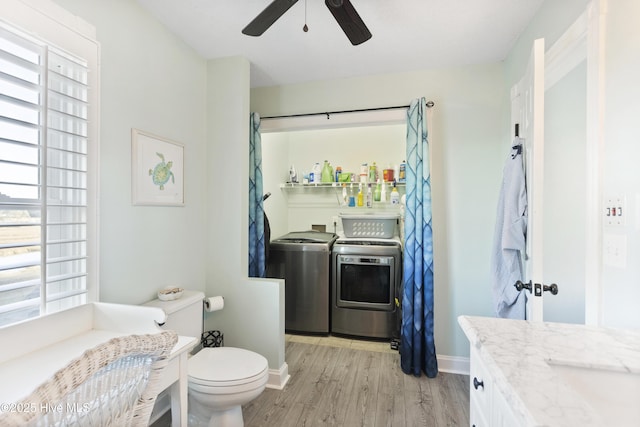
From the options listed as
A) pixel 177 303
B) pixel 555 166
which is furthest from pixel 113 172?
pixel 555 166

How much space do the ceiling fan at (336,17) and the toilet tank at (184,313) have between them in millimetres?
1565

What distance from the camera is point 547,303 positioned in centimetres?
199

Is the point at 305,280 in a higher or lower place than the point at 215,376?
higher

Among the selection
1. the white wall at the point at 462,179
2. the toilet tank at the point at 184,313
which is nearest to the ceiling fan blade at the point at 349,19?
the white wall at the point at 462,179

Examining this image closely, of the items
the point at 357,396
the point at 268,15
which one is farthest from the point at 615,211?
the point at 357,396

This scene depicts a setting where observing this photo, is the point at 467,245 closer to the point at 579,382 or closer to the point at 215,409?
the point at 579,382

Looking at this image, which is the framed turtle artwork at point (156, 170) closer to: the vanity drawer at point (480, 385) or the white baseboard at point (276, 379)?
the white baseboard at point (276, 379)

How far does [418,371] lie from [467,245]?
3.51 feet

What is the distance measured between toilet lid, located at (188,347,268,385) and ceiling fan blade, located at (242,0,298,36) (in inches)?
70.8

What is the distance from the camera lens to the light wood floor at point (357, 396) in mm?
1823

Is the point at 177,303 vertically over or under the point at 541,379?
under

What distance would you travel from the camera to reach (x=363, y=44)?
211 cm

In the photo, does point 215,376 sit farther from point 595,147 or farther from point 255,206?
point 595,147

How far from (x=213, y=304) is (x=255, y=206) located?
2.87 feet
